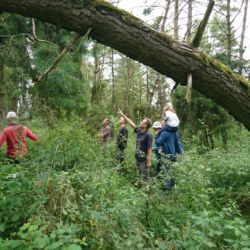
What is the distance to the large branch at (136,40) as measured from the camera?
378 centimetres

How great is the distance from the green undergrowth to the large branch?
124 centimetres

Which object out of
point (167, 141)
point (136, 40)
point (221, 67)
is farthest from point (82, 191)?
point (167, 141)

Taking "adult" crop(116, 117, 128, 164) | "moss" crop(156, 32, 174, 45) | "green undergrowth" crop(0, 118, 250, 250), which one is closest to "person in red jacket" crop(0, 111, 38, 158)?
"green undergrowth" crop(0, 118, 250, 250)

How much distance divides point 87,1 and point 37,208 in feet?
7.27

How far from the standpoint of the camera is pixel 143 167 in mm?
7148

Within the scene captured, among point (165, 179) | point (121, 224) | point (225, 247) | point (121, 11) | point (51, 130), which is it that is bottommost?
point (225, 247)

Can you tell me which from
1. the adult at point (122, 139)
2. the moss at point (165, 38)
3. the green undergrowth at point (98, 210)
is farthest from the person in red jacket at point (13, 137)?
the moss at point (165, 38)

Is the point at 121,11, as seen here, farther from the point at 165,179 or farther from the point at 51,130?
the point at 51,130

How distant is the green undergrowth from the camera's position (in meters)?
3.16

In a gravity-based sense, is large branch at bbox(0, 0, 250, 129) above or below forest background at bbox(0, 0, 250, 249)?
above

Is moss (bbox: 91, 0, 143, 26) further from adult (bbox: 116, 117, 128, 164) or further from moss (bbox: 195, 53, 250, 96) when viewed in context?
adult (bbox: 116, 117, 128, 164)

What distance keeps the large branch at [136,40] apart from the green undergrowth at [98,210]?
1243 millimetres

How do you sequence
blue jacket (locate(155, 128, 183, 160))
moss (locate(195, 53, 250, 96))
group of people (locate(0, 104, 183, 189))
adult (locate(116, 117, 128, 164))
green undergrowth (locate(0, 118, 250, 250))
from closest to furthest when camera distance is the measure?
green undergrowth (locate(0, 118, 250, 250)) → moss (locate(195, 53, 250, 96)) → group of people (locate(0, 104, 183, 189)) → blue jacket (locate(155, 128, 183, 160)) → adult (locate(116, 117, 128, 164))

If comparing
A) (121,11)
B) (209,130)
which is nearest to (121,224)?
(121,11)
